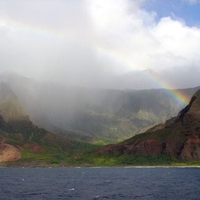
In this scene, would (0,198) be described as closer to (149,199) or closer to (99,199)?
(99,199)

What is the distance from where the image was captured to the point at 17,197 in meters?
168

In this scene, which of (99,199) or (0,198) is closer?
(99,199)

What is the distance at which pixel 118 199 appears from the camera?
155500 mm

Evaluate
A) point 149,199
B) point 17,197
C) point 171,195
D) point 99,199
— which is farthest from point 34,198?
point 171,195

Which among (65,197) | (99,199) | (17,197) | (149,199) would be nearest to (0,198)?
(17,197)

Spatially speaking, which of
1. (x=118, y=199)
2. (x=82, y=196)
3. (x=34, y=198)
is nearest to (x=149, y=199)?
(x=118, y=199)

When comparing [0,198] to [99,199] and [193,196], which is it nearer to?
[99,199]

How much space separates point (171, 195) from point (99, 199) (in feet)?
104

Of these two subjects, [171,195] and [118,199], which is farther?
[171,195]

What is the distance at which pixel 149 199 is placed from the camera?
154250 millimetres

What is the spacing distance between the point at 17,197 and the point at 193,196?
68542mm

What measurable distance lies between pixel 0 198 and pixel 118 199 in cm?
4678

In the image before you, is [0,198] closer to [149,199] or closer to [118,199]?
[118,199]

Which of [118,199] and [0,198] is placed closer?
[118,199]
